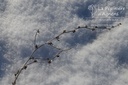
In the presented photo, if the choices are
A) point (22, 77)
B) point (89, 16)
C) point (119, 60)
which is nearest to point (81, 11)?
point (89, 16)

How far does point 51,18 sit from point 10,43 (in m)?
0.34

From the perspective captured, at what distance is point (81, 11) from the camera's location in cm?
241

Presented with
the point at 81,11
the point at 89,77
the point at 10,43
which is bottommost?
the point at 89,77

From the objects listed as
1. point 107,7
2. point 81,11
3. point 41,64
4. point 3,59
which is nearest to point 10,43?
point 3,59

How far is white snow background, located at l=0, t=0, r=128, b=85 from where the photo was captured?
86.4 inches

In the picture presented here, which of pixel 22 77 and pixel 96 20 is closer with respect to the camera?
pixel 22 77

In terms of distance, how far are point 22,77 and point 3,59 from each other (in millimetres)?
191

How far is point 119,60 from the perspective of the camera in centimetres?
223

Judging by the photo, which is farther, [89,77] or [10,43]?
[10,43]

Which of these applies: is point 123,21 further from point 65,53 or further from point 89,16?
point 65,53

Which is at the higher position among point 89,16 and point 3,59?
point 89,16

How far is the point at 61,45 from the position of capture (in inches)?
90.8

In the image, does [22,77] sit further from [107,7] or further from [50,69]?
[107,7]

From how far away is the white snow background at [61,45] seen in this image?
86.4 inches
